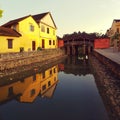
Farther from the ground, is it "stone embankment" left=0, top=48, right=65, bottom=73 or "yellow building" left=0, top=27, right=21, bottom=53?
"yellow building" left=0, top=27, right=21, bottom=53

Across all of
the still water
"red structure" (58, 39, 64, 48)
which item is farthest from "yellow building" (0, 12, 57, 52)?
the still water

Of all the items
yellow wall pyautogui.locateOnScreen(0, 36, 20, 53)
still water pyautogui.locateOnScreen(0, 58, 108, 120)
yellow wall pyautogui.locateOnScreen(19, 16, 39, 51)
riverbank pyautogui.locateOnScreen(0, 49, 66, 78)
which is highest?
yellow wall pyautogui.locateOnScreen(19, 16, 39, 51)

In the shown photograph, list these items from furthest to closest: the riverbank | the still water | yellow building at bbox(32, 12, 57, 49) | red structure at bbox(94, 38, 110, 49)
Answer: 1. red structure at bbox(94, 38, 110, 49)
2. yellow building at bbox(32, 12, 57, 49)
3. the riverbank
4. the still water

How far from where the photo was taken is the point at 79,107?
933 centimetres

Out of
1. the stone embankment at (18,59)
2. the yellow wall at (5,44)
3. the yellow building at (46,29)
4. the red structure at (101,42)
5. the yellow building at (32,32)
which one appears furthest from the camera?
the red structure at (101,42)

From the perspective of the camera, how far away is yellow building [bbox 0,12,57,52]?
26.8 meters

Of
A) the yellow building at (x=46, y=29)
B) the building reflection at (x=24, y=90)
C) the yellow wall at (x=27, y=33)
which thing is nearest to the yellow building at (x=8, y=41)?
the yellow wall at (x=27, y=33)

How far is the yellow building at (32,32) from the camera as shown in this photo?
26812 millimetres

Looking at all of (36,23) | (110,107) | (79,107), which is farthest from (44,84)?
(36,23)

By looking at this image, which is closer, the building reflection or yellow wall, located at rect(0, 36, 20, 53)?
the building reflection

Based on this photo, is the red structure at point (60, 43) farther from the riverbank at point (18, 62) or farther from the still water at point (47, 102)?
the still water at point (47, 102)

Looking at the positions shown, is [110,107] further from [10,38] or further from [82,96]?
[10,38]

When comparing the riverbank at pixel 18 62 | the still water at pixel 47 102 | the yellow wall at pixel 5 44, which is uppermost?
the yellow wall at pixel 5 44

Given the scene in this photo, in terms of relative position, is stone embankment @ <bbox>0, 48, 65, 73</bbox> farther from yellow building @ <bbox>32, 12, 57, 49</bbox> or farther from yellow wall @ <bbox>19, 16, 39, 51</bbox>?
yellow building @ <bbox>32, 12, 57, 49</bbox>
